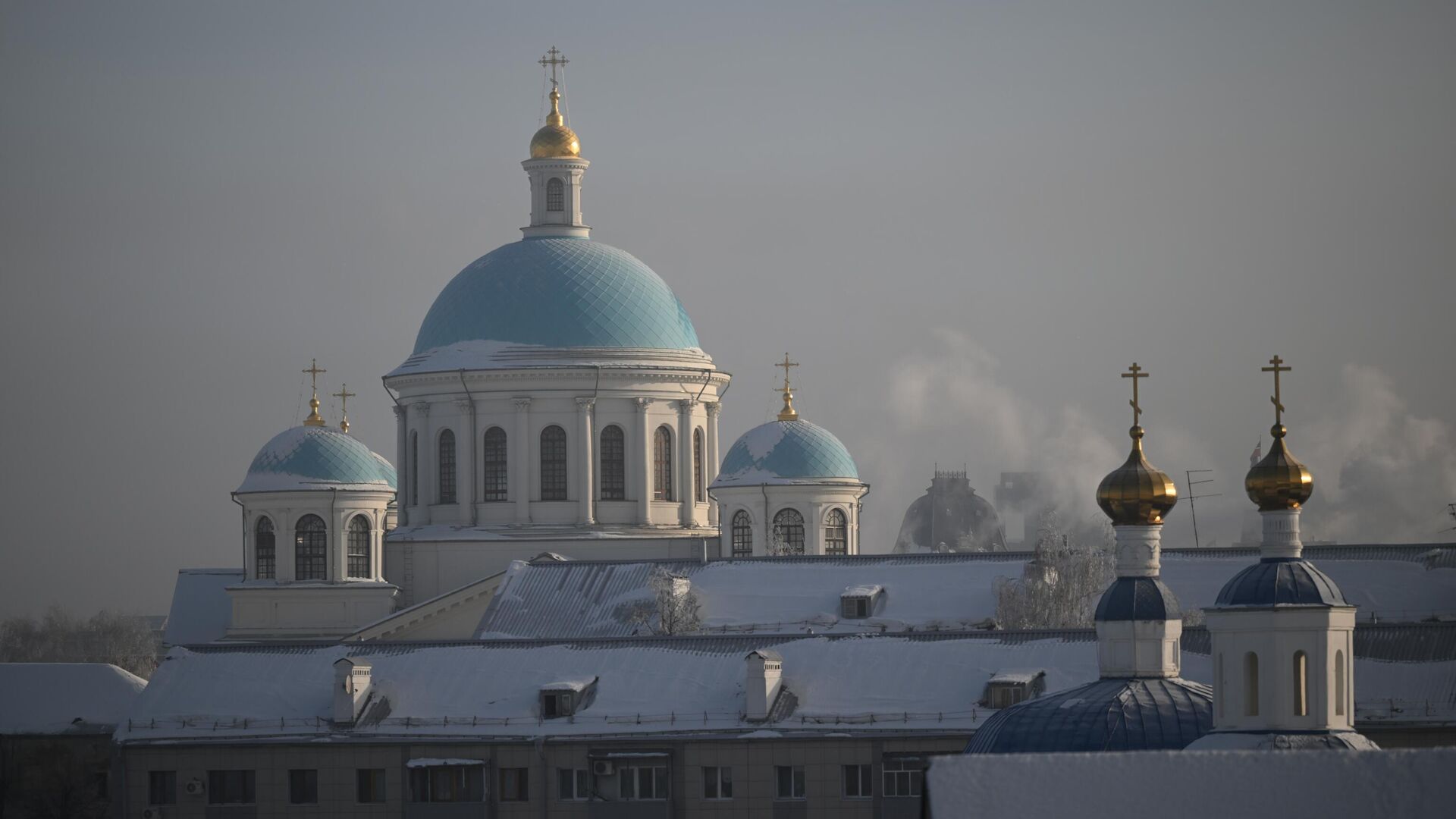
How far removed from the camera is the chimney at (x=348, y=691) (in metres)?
58.2

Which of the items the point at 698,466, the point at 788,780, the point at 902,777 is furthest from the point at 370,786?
the point at 698,466

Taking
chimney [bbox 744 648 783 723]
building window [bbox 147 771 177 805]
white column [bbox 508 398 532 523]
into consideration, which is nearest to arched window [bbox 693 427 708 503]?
white column [bbox 508 398 532 523]

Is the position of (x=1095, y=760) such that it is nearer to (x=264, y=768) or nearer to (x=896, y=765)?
(x=896, y=765)

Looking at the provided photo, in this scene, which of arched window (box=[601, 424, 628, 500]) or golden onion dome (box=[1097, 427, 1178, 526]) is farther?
arched window (box=[601, 424, 628, 500])

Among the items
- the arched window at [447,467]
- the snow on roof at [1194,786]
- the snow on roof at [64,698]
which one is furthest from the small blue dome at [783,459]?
the snow on roof at [1194,786]

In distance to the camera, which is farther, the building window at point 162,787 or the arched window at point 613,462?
the arched window at point 613,462

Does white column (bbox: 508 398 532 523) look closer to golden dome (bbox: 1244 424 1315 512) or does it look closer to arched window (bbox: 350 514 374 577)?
arched window (bbox: 350 514 374 577)

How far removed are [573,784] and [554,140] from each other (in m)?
26.1

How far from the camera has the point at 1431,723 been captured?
2133 inches

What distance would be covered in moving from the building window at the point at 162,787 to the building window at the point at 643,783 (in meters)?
7.86

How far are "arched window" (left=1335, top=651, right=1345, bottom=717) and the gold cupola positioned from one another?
23.1 feet

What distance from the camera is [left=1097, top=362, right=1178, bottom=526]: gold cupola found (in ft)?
157

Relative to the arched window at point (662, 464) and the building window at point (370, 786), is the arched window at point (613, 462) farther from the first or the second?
the building window at point (370, 786)

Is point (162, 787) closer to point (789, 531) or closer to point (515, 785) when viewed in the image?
point (515, 785)
